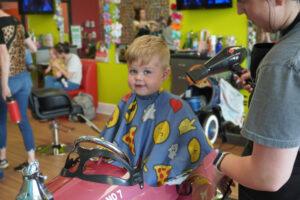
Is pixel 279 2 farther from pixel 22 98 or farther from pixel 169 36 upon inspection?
pixel 169 36

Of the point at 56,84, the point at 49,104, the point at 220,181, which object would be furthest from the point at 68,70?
the point at 220,181

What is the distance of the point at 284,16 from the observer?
2.20ft

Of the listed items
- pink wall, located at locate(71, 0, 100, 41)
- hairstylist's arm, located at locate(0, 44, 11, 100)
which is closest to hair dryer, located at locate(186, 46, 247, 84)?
hairstylist's arm, located at locate(0, 44, 11, 100)

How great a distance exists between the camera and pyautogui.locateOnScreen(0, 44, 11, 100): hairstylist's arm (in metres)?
2.65

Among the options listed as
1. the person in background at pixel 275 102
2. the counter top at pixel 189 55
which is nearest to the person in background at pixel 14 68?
the counter top at pixel 189 55

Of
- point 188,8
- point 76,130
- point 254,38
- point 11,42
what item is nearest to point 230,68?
point 11,42

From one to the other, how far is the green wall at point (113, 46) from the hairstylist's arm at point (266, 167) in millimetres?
3326

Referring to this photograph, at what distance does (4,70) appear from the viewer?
2.68 metres

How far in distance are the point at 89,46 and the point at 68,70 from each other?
0.97m

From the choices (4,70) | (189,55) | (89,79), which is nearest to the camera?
(4,70)

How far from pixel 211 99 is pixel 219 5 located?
47.7 inches

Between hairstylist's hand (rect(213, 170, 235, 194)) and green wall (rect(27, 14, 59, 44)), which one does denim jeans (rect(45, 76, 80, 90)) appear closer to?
green wall (rect(27, 14, 59, 44))

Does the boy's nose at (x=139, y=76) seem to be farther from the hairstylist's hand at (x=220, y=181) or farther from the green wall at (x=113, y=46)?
the green wall at (x=113, y=46)

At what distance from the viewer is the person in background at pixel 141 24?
15.3 feet
